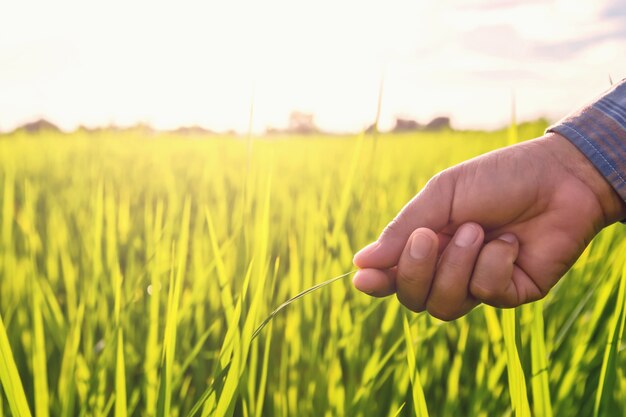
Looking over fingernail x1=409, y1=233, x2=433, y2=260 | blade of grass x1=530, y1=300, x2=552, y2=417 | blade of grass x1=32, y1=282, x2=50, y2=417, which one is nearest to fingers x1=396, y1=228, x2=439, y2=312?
fingernail x1=409, y1=233, x2=433, y2=260

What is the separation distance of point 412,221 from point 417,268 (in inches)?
3.3

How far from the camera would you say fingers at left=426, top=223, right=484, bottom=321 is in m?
0.67

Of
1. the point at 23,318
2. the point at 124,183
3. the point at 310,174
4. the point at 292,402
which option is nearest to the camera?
the point at 292,402

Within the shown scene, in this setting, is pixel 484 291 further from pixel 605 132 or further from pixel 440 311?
pixel 605 132

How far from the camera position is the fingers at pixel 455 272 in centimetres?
67

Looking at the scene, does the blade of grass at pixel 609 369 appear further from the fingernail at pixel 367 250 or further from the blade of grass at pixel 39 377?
the blade of grass at pixel 39 377

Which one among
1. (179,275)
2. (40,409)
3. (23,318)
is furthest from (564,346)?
(23,318)

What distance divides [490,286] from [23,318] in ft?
2.22

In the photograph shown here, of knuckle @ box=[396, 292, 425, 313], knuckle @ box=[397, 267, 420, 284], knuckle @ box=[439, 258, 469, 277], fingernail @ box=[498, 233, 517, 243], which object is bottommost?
knuckle @ box=[396, 292, 425, 313]

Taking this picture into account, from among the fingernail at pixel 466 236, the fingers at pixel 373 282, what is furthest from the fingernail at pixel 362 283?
the fingernail at pixel 466 236

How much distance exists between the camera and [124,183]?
200 centimetres

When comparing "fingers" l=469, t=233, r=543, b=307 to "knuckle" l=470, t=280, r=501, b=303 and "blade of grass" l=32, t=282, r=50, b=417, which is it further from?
"blade of grass" l=32, t=282, r=50, b=417

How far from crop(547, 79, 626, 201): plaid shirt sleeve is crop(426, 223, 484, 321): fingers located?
198 mm

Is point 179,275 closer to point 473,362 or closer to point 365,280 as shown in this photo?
point 365,280
